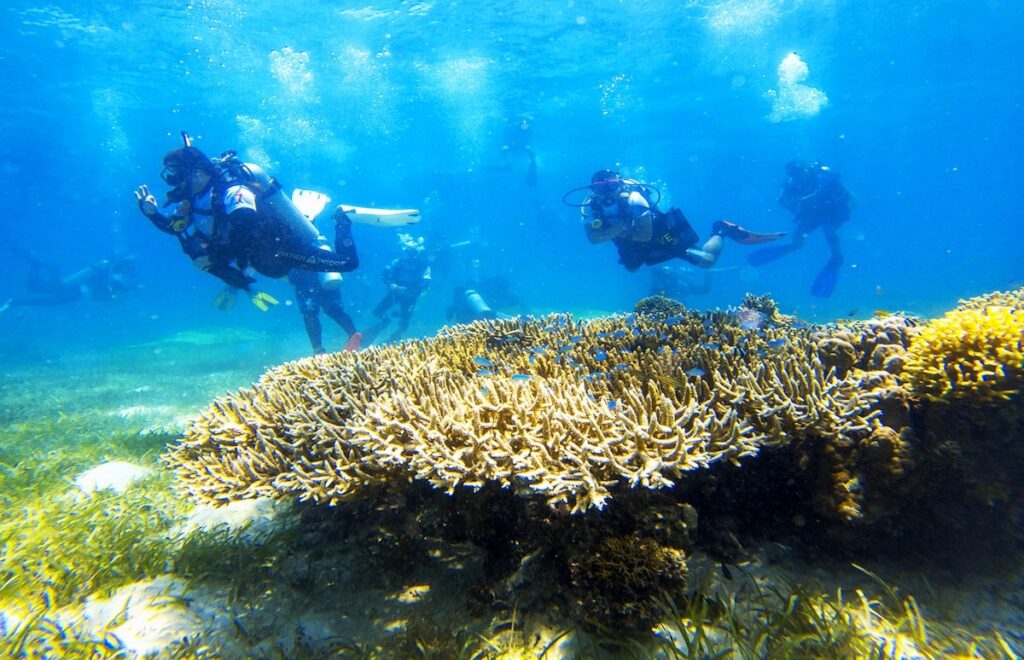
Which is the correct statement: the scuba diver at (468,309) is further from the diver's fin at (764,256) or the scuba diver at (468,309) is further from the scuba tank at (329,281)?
the diver's fin at (764,256)

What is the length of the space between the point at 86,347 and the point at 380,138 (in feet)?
110

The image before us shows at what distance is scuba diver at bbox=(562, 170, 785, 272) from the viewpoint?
9727mm

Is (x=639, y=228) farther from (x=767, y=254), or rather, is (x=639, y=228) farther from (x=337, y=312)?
(x=767, y=254)

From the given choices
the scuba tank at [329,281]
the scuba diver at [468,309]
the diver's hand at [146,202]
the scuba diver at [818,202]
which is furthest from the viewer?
the scuba diver at [818,202]

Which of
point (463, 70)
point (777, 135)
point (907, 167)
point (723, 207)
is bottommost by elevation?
point (463, 70)

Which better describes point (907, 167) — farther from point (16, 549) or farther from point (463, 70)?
point (16, 549)

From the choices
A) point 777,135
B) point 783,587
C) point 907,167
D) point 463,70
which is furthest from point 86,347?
point 907,167

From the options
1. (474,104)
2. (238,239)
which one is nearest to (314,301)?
(238,239)

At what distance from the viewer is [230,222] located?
300 inches

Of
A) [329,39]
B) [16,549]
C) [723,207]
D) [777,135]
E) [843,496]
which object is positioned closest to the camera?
[843,496]

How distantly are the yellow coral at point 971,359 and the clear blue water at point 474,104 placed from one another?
5.54 m

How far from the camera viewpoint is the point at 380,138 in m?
50.5

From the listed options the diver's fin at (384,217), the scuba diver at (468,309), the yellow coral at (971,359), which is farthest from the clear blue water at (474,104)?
the diver's fin at (384,217)

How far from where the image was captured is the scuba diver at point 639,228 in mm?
9727
